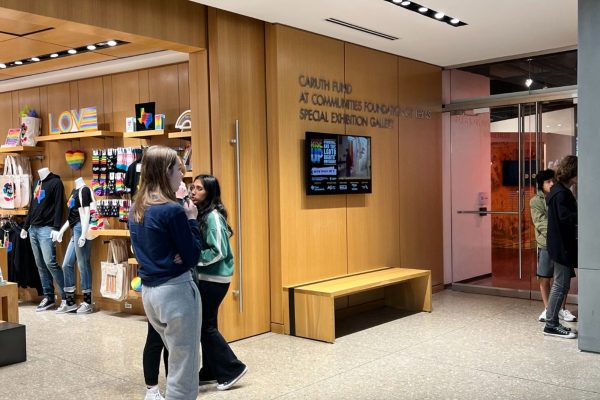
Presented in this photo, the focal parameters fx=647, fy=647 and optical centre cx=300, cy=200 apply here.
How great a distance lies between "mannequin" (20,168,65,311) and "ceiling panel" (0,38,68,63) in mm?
1439

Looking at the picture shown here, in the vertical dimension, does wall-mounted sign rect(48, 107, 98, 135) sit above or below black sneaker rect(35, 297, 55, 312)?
above

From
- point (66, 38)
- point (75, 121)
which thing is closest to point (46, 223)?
point (75, 121)

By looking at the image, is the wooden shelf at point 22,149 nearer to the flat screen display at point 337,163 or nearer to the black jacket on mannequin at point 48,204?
the black jacket on mannequin at point 48,204

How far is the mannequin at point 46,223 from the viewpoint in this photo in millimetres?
7859

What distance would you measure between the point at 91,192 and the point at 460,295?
15.8 ft

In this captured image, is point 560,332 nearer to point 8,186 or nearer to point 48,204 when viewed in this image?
point 48,204

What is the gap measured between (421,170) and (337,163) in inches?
77.1

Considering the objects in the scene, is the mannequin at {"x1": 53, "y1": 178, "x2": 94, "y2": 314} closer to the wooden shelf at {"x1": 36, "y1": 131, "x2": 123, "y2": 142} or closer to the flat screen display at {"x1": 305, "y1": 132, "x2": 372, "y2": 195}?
the wooden shelf at {"x1": 36, "y1": 131, "x2": 123, "y2": 142}

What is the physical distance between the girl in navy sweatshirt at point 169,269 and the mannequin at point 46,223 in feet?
16.1

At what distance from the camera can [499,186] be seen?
8375mm

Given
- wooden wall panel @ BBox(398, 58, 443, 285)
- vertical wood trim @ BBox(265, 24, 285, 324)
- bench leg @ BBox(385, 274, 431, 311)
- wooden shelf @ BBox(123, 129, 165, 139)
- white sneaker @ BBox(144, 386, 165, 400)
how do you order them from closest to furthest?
white sneaker @ BBox(144, 386, 165, 400) → vertical wood trim @ BBox(265, 24, 285, 324) → wooden shelf @ BBox(123, 129, 165, 139) → bench leg @ BBox(385, 274, 431, 311) → wooden wall panel @ BBox(398, 58, 443, 285)

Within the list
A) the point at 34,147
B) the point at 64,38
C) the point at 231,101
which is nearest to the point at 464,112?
the point at 231,101

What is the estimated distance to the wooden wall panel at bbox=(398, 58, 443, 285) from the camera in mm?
8109

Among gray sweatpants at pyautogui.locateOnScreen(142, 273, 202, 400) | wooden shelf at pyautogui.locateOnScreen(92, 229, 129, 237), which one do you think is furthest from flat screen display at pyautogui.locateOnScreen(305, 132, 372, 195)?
gray sweatpants at pyautogui.locateOnScreen(142, 273, 202, 400)
